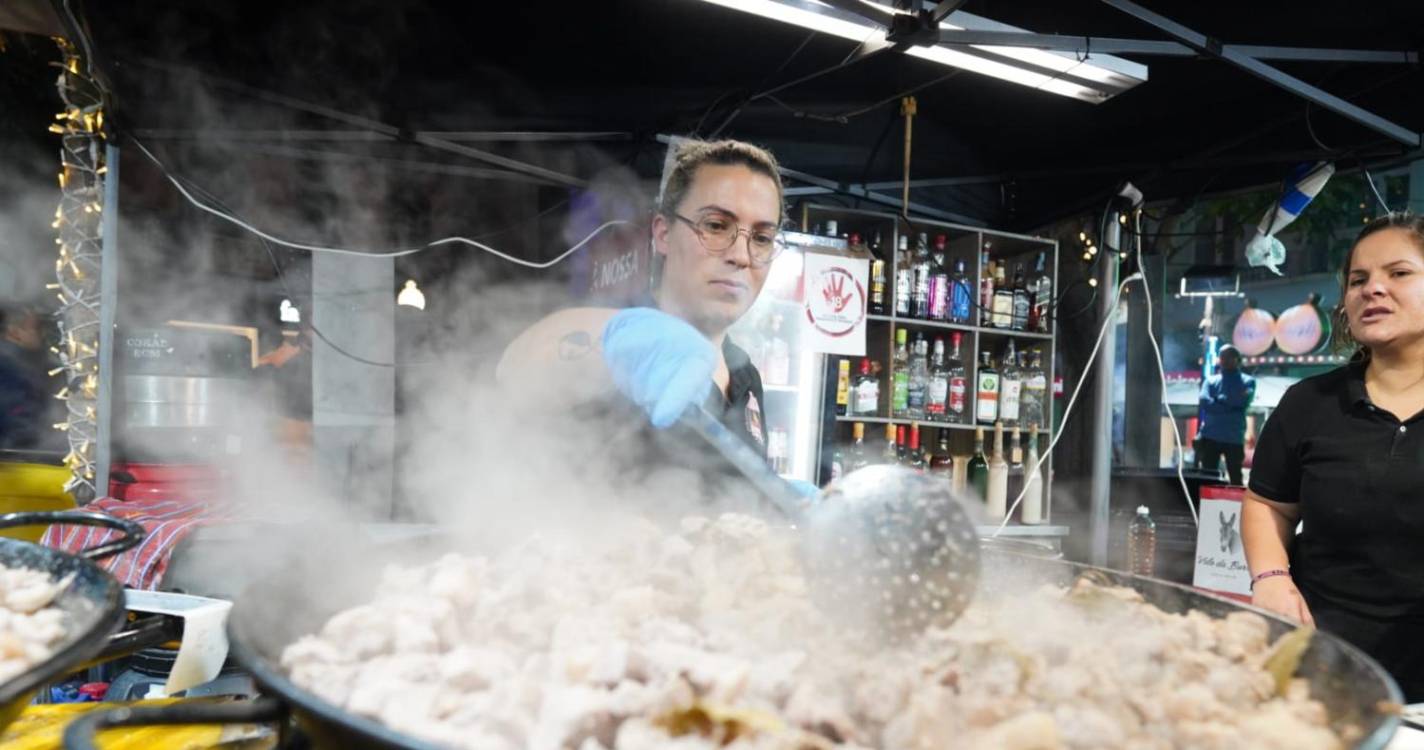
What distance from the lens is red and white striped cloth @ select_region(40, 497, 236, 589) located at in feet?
7.75

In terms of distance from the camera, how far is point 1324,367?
34.8 ft

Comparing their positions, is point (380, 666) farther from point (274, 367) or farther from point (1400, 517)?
point (274, 367)

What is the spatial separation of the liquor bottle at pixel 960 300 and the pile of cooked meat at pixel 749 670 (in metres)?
4.15

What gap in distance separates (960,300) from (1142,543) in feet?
7.06

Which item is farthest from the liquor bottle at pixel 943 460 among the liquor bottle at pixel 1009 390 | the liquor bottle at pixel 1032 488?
the liquor bottle at pixel 1032 488

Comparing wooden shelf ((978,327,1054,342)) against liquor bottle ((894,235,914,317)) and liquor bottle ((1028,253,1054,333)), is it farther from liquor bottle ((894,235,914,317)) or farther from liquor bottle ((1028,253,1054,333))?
liquor bottle ((894,235,914,317))

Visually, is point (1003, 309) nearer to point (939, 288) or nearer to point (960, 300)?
point (960, 300)

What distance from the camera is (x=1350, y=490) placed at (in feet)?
7.31

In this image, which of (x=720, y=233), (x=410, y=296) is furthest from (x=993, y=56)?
(x=410, y=296)

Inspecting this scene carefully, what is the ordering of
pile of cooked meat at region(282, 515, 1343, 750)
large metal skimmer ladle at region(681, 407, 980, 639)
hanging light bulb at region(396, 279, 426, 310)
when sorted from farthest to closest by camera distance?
hanging light bulb at region(396, 279, 426, 310) < large metal skimmer ladle at region(681, 407, 980, 639) < pile of cooked meat at region(282, 515, 1343, 750)

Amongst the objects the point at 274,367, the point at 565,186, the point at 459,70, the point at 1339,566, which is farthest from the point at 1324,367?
the point at 274,367

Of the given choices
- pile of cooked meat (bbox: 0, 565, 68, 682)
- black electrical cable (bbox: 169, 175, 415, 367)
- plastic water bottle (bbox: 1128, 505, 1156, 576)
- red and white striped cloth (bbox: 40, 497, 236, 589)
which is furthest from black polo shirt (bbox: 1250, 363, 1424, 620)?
black electrical cable (bbox: 169, 175, 415, 367)

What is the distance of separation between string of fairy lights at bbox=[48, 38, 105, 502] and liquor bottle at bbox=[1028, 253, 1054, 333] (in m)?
5.53

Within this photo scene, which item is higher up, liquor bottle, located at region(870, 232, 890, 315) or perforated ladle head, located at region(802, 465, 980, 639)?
liquor bottle, located at region(870, 232, 890, 315)
